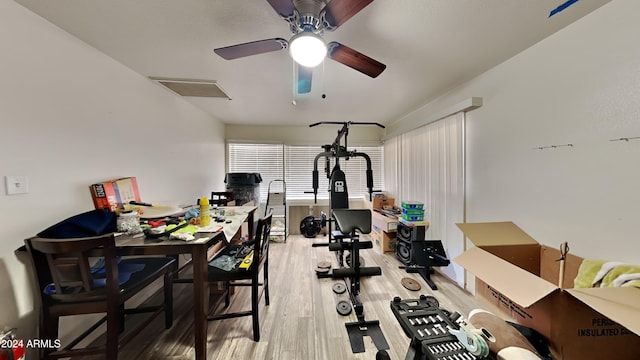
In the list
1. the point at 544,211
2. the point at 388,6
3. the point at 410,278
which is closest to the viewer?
the point at 388,6

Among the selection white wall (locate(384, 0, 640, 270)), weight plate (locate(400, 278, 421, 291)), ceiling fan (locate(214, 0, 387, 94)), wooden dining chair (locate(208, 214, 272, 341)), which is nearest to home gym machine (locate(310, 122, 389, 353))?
weight plate (locate(400, 278, 421, 291))

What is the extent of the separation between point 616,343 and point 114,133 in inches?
138

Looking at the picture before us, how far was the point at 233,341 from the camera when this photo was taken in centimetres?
166

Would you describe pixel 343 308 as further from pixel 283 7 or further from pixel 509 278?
pixel 283 7

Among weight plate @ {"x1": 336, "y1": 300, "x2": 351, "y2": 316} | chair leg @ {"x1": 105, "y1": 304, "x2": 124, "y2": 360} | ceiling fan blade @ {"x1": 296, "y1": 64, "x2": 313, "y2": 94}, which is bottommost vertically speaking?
weight plate @ {"x1": 336, "y1": 300, "x2": 351, "y2": 316}

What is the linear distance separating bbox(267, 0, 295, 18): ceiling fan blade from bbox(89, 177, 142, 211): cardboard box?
1879mm

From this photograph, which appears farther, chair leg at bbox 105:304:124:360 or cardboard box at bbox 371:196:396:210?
cardboard box at bbox 371:196:396:210

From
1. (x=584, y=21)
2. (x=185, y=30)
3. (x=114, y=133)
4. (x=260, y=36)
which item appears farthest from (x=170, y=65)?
(x=584, y=21)

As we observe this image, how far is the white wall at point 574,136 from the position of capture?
122cm

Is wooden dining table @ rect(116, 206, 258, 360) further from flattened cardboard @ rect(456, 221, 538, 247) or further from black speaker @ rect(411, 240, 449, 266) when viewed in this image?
black speaker @ rect(411, 240, 449, 266)

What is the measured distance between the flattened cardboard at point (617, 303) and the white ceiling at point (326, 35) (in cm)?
155

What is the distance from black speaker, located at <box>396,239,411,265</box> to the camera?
9.72ft

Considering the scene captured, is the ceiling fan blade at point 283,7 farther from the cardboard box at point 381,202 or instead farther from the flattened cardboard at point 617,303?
the cardboard box at point 381,202

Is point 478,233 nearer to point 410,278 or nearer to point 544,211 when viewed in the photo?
point 544,211
